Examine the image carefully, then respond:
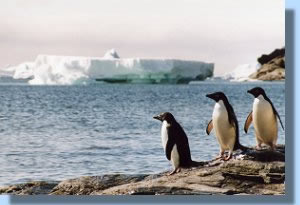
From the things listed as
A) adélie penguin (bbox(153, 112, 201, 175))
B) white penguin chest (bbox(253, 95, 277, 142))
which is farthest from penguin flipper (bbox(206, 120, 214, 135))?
white penguin chest (bbox(253, 95, 277, 142))

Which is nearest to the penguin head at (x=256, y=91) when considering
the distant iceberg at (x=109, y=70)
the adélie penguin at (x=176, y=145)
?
the distant iceberg at (x=109, y=70)

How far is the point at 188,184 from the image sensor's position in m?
3.32

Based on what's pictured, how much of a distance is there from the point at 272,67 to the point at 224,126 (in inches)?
14.9

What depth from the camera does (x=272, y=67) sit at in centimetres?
333

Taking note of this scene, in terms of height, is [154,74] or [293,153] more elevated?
[154,74]

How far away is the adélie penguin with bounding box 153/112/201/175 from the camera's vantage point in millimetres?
3363

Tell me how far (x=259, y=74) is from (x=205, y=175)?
577 millimetres

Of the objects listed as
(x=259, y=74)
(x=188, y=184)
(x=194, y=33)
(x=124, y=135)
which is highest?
(x=194, y=33)

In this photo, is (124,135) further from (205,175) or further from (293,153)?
(293,153)

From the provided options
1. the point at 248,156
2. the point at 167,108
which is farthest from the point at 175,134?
the point at 248,156

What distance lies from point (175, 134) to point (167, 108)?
6.1 inches

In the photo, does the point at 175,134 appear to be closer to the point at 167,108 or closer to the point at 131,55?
the point at 167,108

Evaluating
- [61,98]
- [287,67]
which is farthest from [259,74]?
[61,98]

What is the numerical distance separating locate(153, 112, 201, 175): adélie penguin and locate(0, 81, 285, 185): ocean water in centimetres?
3
